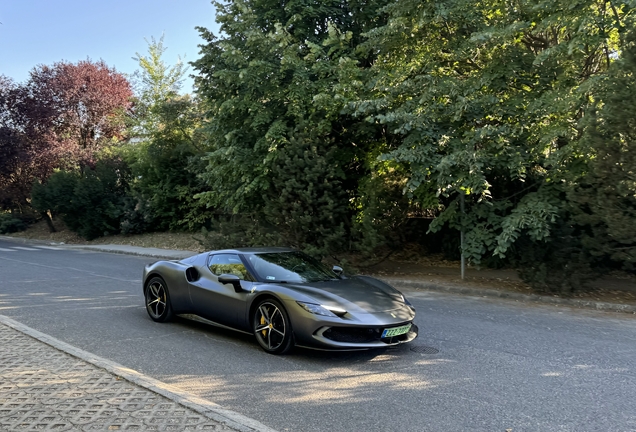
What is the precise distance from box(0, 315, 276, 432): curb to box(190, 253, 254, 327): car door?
1.54 metres

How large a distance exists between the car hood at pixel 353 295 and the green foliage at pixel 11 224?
36467mm

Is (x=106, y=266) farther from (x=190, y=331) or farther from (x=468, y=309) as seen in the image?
(x=468, y=309)

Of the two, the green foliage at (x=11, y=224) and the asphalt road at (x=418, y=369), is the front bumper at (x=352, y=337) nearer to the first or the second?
the asphalt road at (x=418, y=369)

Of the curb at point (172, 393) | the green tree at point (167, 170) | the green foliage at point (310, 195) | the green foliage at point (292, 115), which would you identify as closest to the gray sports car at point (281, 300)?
the curb at point (172, 393)

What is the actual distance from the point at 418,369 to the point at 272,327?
1.75 metres

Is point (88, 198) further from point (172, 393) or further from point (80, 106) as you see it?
point (172, 393)

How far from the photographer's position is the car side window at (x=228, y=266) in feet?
21.6

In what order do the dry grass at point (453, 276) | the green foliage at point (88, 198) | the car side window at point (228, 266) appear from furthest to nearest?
the green foliage at point (88, 198) → the dry grass at point (453, 276) → the car side window at point (228, 266)

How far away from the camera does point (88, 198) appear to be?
2795 cm

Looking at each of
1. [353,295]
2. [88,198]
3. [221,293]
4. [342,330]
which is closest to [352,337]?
[342,330]

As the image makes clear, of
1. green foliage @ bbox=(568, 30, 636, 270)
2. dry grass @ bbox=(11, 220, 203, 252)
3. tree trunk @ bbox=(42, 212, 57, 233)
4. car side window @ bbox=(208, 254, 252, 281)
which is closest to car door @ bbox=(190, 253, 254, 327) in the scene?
car side window @ bbox=(208, 254, 252, 281)

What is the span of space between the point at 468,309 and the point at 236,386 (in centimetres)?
553

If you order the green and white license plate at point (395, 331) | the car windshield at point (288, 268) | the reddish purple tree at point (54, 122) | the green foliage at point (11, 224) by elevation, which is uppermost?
the reddish purple tree at point (54, 122)

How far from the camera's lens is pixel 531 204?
33.2ft
